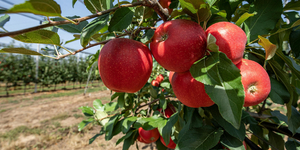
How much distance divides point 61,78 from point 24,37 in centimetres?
1336

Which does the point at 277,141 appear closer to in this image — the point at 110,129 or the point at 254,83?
the point at 254,83

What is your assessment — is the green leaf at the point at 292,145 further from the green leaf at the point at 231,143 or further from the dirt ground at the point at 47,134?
the dirt ground at the point at 47,134

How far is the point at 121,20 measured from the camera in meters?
0.40

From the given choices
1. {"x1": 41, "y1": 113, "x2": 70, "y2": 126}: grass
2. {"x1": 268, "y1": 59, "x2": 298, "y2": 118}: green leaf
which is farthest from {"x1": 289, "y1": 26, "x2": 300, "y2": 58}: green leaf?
{"x1": 41, "y1": 113, "x2": 70, "y2": 126}: grass

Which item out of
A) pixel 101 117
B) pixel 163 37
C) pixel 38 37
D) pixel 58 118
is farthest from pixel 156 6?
pixel 58 118

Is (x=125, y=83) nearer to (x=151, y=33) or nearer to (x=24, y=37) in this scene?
(x=151, y=33)

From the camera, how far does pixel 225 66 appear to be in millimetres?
305

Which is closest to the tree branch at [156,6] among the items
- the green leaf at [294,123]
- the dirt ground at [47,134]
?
the green leaf at [294,123]

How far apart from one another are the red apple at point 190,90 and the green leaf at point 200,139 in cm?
17

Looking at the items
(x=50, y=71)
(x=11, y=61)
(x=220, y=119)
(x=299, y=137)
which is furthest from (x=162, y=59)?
(x=50, y=71)

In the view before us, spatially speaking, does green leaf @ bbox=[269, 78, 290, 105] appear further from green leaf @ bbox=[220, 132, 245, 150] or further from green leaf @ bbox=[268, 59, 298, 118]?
green leaf @ bbox=[220, 132, 245, 150]

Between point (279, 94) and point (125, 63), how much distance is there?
55cm

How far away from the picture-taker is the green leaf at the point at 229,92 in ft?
0.94

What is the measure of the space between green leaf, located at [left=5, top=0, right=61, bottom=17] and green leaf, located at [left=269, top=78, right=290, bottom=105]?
68 centimetres
